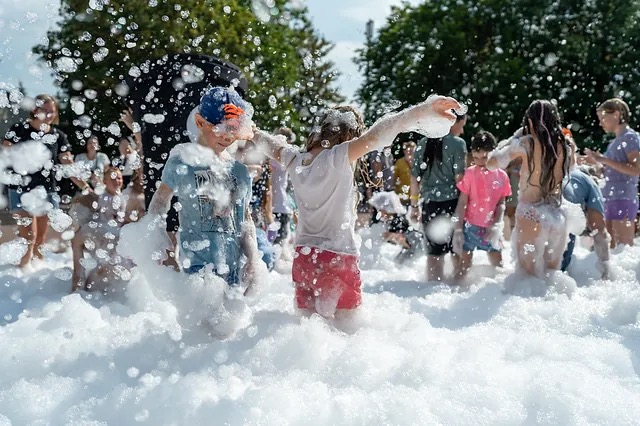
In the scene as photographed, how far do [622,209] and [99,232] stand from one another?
17.8 ft

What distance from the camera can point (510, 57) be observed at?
966 inches

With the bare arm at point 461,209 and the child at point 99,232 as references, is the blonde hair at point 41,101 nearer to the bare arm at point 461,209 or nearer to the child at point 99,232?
the child at point 99,232

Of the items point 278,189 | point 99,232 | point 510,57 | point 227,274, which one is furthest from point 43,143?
point 510,57

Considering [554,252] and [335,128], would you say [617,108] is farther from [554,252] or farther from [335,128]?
[335,128]

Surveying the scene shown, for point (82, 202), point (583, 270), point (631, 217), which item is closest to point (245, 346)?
point (82, 202)

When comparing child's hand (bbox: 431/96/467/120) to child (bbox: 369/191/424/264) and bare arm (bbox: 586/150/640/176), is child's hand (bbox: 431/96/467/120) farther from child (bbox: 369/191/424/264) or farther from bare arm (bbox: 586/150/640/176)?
child (bbox: 369/191/424/264)

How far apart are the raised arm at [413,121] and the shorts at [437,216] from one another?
9.30ft

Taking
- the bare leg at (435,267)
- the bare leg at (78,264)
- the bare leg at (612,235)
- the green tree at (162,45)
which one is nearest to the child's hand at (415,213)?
the bare leg at (435,267)

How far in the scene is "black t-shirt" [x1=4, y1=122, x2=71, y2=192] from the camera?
643cm

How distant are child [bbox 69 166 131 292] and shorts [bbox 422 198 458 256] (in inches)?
103

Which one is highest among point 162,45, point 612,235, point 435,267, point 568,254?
point 162,45

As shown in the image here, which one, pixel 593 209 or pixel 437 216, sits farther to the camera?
pixel 437 216

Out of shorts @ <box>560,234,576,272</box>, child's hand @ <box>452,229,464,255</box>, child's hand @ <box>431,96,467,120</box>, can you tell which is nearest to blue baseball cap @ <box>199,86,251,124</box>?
child's hand @ <box>431,96,467,120</box>

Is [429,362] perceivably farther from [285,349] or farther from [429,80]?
[429,80]
